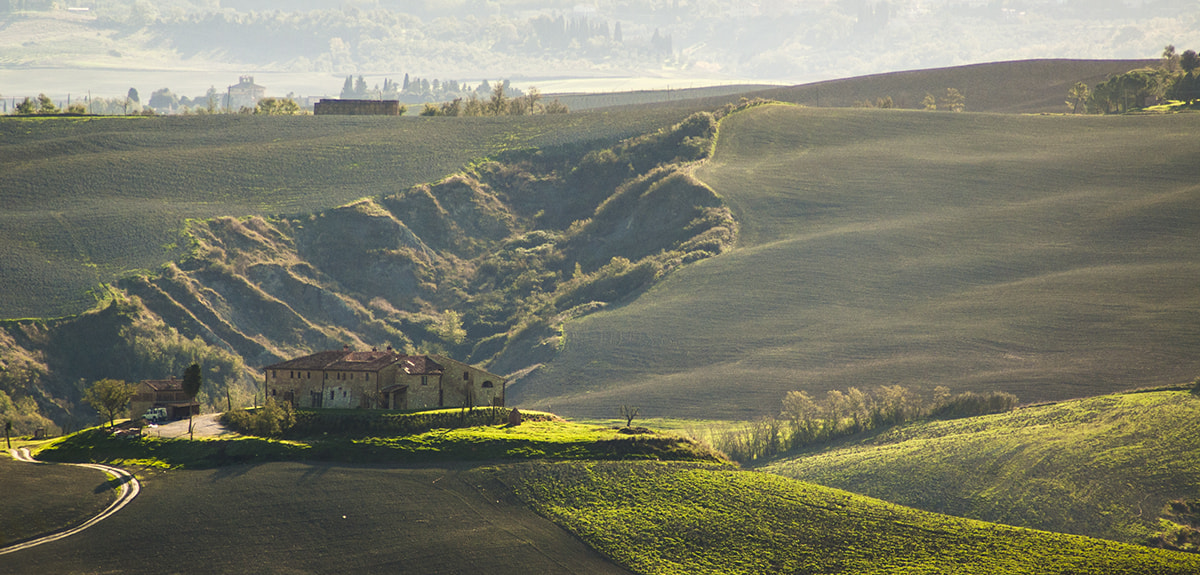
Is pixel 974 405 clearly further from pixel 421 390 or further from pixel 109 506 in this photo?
pixel 109 506

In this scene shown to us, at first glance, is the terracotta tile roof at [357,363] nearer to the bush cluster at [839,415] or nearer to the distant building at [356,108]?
the bush cluster at [839,415]

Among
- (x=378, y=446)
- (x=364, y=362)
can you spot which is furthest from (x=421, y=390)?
(x=378, y=446)

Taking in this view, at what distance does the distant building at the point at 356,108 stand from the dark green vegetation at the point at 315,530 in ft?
430

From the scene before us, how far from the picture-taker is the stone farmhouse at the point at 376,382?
80.1m

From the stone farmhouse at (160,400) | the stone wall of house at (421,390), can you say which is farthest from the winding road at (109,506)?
the stone wall of house at (421,390)

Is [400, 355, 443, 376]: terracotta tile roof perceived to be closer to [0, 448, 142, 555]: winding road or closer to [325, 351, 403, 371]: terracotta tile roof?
[325, 351, 403, 371]: terracotta tile roof

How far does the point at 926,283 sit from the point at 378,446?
238ft

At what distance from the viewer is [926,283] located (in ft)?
409

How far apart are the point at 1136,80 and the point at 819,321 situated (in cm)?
10800

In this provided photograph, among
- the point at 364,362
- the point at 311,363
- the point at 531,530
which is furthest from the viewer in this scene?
the point at 364,362

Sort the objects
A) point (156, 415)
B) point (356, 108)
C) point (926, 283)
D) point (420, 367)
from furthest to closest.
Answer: point (356, 108) → point (926, 283) → point (420, 367) → point (156, 415)

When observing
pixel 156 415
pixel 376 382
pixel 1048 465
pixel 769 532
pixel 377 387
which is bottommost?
pixel 769 532

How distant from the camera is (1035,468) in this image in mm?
83125

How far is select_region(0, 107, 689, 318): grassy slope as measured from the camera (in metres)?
125
